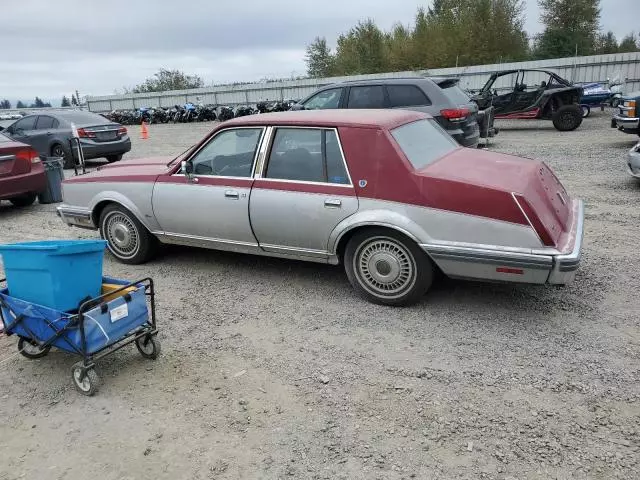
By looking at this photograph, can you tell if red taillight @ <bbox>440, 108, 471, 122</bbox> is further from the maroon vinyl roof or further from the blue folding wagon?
the blue folding wagon

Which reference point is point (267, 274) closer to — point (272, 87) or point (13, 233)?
point (13, 233)

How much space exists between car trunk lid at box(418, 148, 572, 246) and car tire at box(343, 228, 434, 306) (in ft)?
1.95

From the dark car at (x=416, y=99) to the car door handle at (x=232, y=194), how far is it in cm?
576

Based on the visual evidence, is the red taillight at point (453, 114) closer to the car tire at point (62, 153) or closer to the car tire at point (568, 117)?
the car tire at point (568, 117)

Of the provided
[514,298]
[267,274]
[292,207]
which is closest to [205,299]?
[267,274]

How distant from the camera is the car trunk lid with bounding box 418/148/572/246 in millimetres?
3873

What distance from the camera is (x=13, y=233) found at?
7676 mm

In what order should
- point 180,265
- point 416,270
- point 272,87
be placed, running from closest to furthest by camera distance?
point 416,270 → point 180,265 → point 272,87

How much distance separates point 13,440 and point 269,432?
1.47 meters

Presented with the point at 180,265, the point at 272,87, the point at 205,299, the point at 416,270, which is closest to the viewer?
the point at 416,270

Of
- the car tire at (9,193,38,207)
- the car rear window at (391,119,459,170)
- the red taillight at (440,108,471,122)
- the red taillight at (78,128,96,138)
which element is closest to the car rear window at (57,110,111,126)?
the red taillight at (78,128,96,138)

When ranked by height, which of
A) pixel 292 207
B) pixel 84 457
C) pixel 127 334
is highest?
pixel 292 207

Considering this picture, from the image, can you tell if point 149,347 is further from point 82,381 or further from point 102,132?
point 102,132

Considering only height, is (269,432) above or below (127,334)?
below
